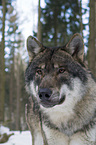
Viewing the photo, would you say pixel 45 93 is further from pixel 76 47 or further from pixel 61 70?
pixel 76 47

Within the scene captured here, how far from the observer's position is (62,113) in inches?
136

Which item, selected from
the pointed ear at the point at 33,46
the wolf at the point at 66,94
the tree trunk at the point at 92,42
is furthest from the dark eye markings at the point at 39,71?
the tree trunk at the point at 92,42

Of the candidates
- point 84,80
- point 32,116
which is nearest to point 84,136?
point 84,80

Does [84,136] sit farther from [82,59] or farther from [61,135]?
[82,59]

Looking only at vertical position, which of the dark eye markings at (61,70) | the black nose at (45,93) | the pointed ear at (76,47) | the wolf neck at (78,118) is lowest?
the wolf neck at (78,118)

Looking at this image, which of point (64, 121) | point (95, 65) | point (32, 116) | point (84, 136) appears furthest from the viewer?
point (95, 65)

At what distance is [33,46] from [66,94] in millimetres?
1439

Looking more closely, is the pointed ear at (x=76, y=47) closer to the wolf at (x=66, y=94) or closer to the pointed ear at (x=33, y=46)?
the wolf at (x=66, y=94)

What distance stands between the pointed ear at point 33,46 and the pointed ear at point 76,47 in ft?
2.29

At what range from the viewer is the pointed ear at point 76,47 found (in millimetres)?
3448

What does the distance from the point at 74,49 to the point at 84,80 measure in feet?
2.26

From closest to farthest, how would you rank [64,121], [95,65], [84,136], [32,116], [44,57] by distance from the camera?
1. [84,136]
2. [64,121]
3. [44,57]
4. [32,116]
5. [95,65]

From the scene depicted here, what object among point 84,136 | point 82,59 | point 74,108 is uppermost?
point 82,59

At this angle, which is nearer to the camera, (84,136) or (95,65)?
(84,136)
